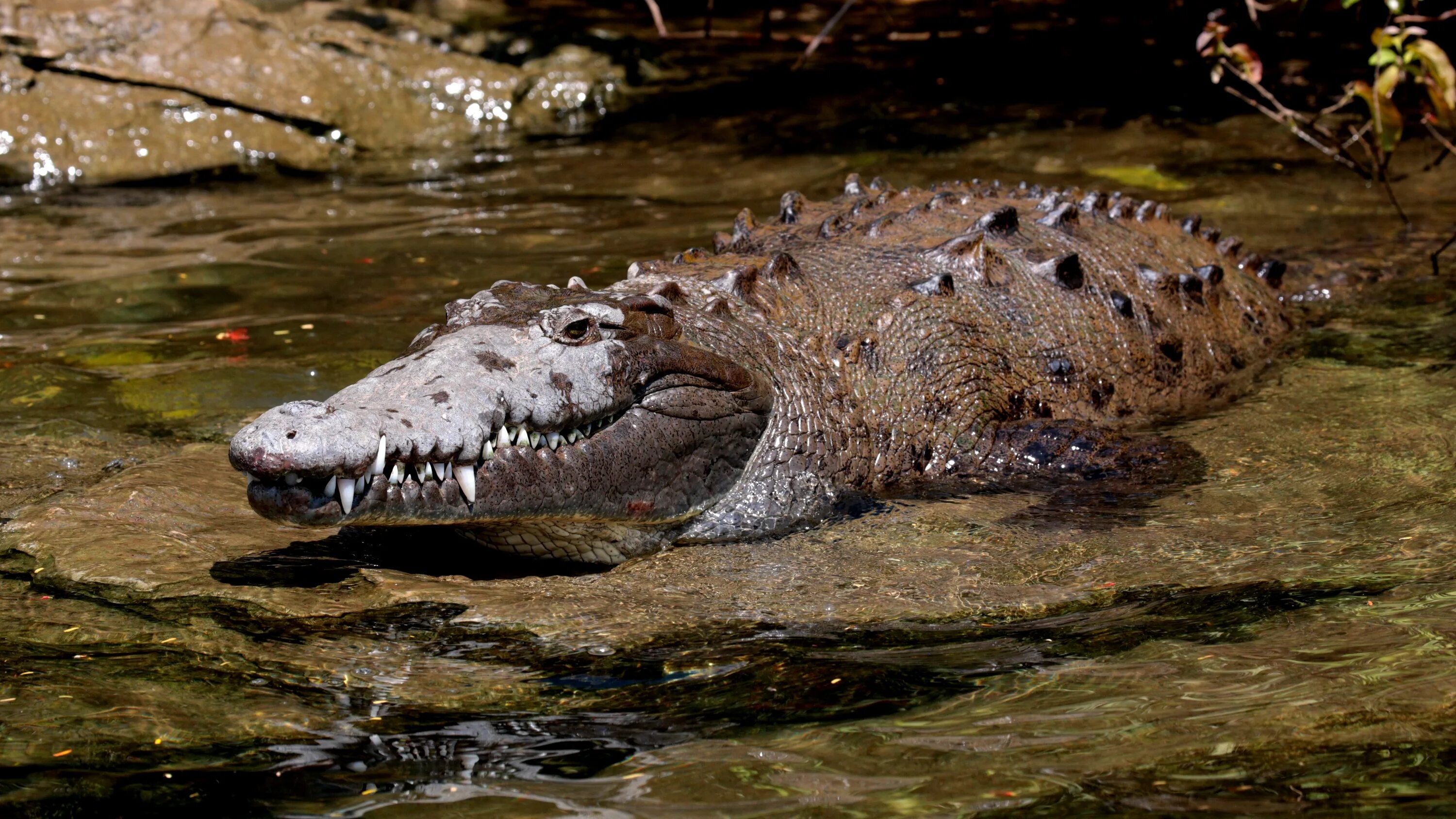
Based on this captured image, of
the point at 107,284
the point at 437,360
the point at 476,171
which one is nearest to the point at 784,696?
the point at 437,360

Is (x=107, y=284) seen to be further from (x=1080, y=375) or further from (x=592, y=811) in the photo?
(x=592, y=811)

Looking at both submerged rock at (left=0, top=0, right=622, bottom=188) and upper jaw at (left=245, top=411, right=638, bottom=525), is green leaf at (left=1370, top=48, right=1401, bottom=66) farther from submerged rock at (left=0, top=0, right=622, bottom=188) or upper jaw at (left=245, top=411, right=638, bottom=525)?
submerged rock at (left=0, top=0, right=622, bottom=188)

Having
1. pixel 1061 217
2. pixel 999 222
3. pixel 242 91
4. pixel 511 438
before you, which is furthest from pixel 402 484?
pixel 242 91

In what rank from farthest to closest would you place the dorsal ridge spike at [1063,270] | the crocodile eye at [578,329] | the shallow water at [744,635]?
the dorsal ridge spike at [1063,270], the crocodile eye at [578,329], the shallow water at [744,635]

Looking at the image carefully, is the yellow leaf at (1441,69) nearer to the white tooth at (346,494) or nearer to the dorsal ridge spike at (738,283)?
the dorsal ridge spike at (738,283)

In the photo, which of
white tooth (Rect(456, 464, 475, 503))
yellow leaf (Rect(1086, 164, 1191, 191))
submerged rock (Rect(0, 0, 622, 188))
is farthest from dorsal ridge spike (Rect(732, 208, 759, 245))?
submerged rock (Rect(0, 0, 622, 188))

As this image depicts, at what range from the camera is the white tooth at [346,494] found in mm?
3796

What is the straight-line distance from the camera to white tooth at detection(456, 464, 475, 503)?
13.5ft

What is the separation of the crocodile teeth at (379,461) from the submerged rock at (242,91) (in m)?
8.21

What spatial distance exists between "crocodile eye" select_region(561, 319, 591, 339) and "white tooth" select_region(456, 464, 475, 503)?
0.62 metres

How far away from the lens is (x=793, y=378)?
17.2ft

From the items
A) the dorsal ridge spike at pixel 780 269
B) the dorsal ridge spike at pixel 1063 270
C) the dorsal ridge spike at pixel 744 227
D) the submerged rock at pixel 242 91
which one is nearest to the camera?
the dorsal ridge spike at pixel 780 269

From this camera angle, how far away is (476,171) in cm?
1115

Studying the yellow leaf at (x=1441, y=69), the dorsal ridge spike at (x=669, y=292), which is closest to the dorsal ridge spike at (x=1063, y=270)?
the dorsal ridge spike at (x=669, y=292)
